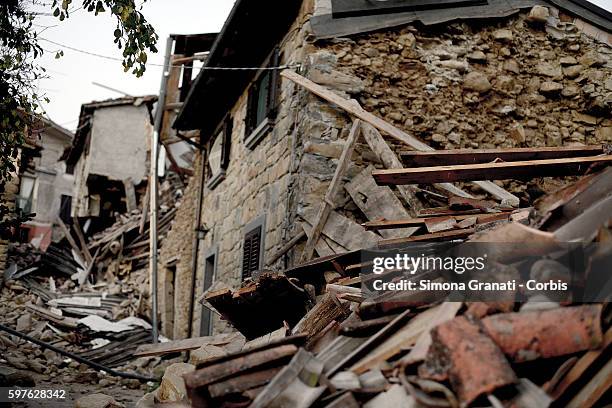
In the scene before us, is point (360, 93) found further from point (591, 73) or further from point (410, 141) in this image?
point (591, 73)

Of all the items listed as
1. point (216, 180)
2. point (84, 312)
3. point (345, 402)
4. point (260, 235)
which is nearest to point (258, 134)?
point (260, 235)

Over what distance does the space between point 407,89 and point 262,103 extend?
2304mm

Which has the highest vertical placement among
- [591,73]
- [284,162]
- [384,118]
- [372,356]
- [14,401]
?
[591,73]

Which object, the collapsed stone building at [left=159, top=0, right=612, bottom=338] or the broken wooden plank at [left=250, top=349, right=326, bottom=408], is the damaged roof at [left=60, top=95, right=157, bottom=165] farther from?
the broken wooden plank at [left=250, top=349, right=326, bottom=408]

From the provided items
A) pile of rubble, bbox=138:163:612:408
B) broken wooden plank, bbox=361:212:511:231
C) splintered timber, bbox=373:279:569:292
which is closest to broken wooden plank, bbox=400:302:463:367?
pile of rubble, bbox=138:163:612:408

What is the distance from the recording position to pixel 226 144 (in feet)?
29.1

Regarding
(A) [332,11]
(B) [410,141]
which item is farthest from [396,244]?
(A) [332,11]

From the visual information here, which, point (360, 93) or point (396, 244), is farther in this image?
point (360, 93)

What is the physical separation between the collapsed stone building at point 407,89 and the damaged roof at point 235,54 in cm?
4

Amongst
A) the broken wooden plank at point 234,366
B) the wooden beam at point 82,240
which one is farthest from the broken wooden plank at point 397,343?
the wooden beam at point 82,240

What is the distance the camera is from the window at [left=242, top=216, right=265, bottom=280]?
618 cm

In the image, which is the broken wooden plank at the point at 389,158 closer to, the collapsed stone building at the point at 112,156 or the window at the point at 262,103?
the window at the point at 262,103

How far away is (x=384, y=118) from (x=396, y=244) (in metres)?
2.16

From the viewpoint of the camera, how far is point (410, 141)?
509 centimetres
